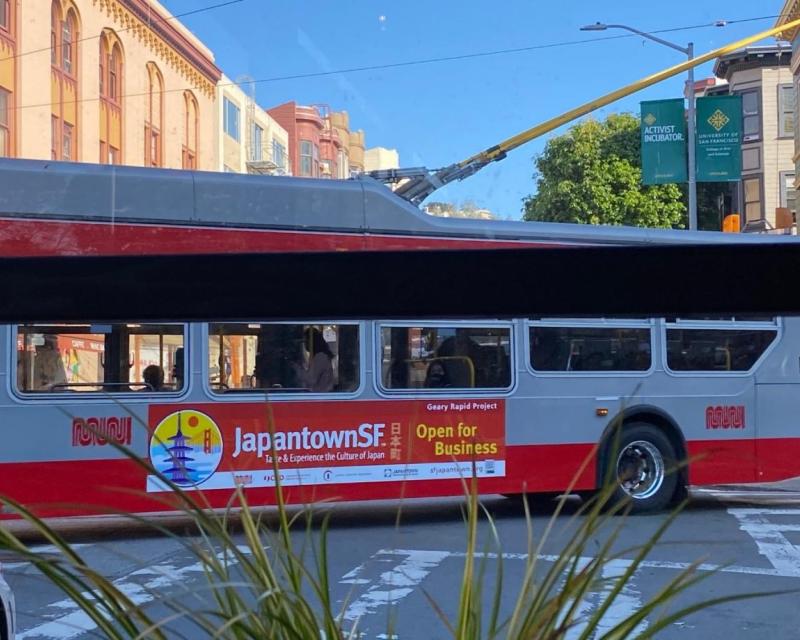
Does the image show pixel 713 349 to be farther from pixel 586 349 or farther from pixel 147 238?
pixel 147 238

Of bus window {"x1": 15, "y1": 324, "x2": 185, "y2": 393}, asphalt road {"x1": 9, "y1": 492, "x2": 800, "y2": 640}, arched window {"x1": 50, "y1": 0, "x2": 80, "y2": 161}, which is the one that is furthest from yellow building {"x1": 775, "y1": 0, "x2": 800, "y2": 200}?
bus window {"x1": 15, "y1": 324, "x2": 185, "y2": 393}

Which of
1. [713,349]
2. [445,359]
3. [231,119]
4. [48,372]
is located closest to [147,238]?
[231,119]

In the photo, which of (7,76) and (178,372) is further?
(178,372)

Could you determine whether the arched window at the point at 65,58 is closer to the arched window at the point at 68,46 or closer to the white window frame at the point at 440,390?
the arched window at the point at 68,46

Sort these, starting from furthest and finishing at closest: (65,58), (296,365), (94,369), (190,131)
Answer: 1. (296,365)
2. (94,369)
3. (190,131)
4. (65,58)

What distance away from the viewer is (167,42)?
10.5ft

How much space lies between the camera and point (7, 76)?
349 cm

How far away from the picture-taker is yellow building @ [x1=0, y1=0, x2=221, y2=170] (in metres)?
3.28

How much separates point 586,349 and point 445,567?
3656 mm

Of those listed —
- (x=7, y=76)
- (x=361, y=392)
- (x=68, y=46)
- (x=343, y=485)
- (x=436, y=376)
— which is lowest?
(x=343, y=485)

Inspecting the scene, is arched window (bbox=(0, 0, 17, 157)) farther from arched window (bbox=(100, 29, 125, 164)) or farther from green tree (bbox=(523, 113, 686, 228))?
green tree (bbox=(523, 113, 686, 228))

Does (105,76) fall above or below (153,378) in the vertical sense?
above

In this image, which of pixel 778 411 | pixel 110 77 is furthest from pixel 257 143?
pixel 778 411

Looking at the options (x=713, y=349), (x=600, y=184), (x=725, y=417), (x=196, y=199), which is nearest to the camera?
(x=600, y=184)
